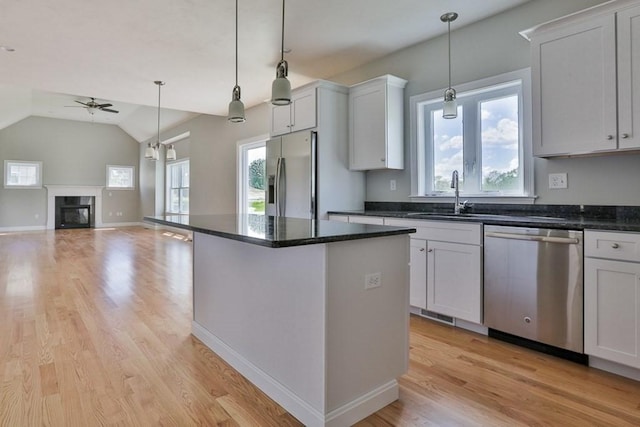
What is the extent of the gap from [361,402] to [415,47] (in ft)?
11.2

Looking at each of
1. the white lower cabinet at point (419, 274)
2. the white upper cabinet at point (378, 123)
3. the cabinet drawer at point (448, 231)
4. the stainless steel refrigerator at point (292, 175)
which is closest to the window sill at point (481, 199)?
the white upper cabinet at point (378, 123)

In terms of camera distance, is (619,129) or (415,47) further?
(415,47)

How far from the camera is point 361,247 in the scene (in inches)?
66.8

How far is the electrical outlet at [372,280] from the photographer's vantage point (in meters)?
1.73

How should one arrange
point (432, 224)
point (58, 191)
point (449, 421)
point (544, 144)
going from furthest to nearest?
point (58, 191), point (432, 224), point (544, 144), point (449, 421)

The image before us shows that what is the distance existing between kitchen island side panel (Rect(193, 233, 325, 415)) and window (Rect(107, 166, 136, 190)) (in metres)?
11.4

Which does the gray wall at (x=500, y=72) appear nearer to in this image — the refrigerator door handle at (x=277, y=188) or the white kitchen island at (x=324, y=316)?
the refrigerator door handle at (x=277, y=188)

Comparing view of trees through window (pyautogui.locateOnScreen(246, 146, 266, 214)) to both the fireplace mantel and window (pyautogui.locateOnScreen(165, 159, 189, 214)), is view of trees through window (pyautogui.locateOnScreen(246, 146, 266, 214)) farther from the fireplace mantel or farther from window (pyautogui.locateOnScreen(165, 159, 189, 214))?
the fireplace mantel

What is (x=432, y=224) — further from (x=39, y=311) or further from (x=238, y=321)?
(x=39, y=311)

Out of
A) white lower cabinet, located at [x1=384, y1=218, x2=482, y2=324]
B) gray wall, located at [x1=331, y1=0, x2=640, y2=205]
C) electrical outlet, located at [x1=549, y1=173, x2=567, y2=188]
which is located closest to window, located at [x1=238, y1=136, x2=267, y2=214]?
gray wall, located at [x1=331, y1=0, x2=640, y2=205]

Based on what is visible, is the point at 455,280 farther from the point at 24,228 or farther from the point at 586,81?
the point at 24,228

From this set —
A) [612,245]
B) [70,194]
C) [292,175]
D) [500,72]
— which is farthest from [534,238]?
[70,194]

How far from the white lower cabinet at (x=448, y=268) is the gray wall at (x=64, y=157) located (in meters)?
11.9

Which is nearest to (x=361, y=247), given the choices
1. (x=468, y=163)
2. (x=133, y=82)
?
(x=468, y=163)
